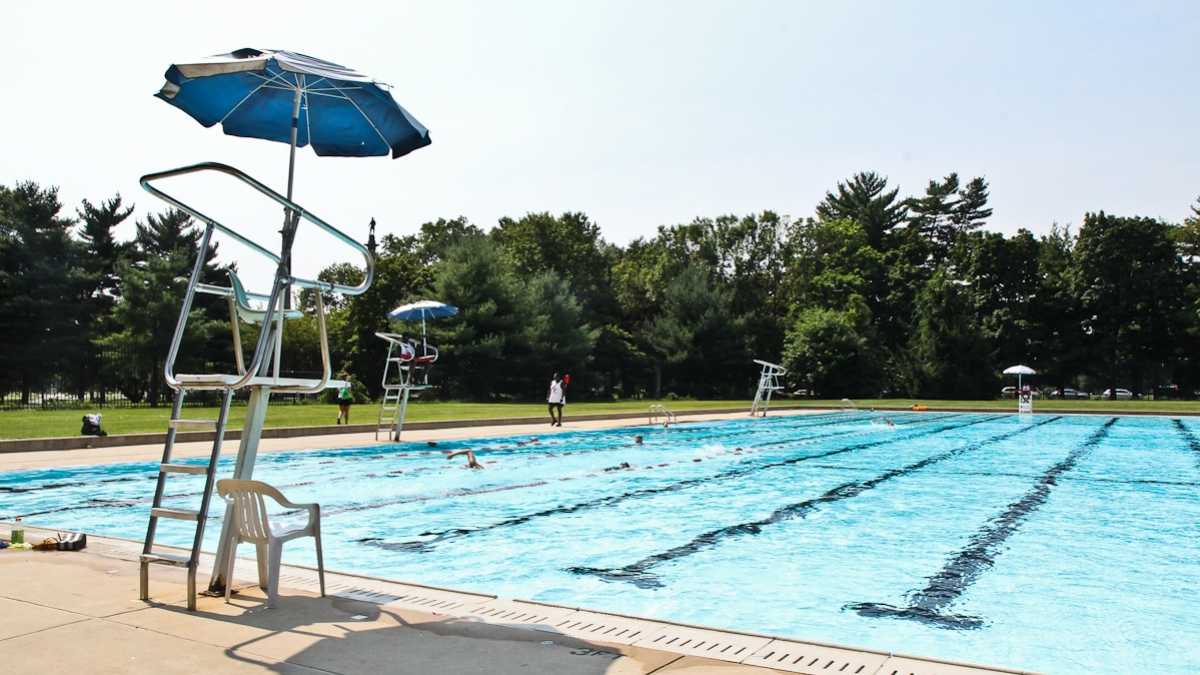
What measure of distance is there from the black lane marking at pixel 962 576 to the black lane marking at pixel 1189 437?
25.3 feet

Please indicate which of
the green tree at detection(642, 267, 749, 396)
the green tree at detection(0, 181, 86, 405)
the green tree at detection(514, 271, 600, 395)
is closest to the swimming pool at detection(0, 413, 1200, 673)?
the green tree at detection(0, 181, 86, 405)

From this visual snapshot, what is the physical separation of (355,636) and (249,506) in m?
1.10

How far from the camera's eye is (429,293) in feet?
163

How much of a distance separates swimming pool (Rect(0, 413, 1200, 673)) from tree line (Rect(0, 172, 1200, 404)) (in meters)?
27.6

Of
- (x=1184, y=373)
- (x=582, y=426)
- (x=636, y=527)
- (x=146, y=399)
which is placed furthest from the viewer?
(x=1184, y=373)

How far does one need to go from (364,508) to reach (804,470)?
770 cm

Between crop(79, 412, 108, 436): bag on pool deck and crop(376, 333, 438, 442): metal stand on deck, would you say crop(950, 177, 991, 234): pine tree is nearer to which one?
crop(376, 333, 438, 442): metal stand on deck

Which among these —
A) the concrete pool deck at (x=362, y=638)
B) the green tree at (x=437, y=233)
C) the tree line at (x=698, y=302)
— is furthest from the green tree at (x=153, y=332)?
the concrete pool deck at (x=362, y=638)

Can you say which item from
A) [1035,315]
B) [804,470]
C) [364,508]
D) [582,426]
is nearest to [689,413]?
[582,426]

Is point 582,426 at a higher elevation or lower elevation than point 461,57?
lower

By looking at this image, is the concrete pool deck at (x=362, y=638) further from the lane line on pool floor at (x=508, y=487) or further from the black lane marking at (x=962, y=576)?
the lane line on pool floor at (x=508, y=487)

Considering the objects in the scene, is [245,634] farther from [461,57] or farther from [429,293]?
[429,293]

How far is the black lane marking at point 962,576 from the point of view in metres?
5.54

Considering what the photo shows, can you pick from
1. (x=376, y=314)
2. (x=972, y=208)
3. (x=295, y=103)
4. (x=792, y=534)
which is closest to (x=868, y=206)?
(x=972, y=208)
